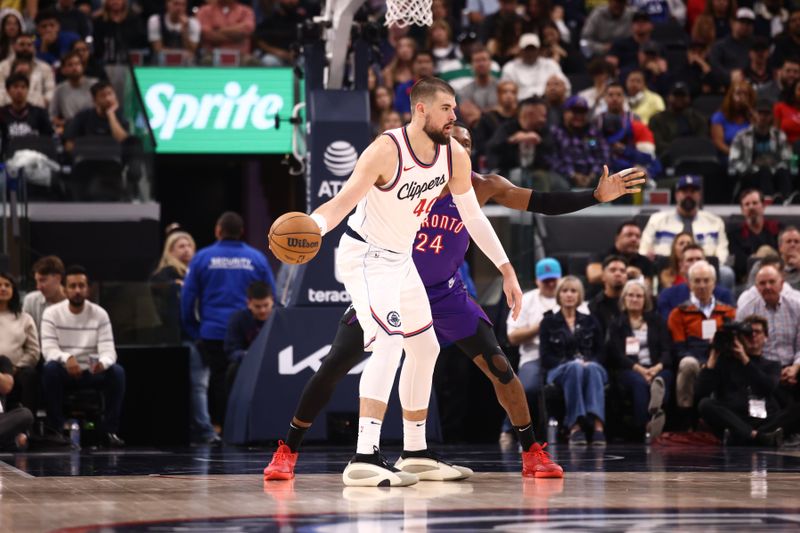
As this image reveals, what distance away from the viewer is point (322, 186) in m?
11.6

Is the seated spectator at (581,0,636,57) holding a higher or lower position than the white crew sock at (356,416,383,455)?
higher

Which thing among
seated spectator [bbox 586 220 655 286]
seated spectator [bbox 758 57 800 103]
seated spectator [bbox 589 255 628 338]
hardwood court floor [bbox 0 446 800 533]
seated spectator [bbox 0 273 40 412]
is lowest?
hardwood court floor [bbox 0 446 800 533]

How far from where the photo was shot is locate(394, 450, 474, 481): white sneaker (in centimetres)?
802

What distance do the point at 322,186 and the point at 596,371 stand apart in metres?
2.87

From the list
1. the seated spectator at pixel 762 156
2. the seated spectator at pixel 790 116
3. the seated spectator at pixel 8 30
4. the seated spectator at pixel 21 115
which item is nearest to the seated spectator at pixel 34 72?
the seated spectator at pixel 8 30

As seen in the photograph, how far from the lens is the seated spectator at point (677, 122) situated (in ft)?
56.6

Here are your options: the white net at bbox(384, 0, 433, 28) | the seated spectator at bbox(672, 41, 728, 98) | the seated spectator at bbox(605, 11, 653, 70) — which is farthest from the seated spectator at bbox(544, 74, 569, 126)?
the white net at bbox(384, 0, 433, 28)

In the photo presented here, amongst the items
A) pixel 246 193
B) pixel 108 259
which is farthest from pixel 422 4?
pixel 246 193

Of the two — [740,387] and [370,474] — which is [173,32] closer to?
[740,387]

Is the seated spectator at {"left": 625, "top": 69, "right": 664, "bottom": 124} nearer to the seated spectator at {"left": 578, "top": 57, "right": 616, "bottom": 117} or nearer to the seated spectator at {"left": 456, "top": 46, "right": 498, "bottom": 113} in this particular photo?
the seated spectator at {"left": 578, "top": 57, "right": 616, "bottom": 117}

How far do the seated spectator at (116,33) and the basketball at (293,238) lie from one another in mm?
11570

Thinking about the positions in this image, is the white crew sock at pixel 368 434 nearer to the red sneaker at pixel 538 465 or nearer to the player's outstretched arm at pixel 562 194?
the red sneaker at pixel 538 465

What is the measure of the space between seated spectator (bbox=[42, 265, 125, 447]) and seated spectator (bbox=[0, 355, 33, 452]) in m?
0.50

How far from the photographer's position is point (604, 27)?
20.3 m
